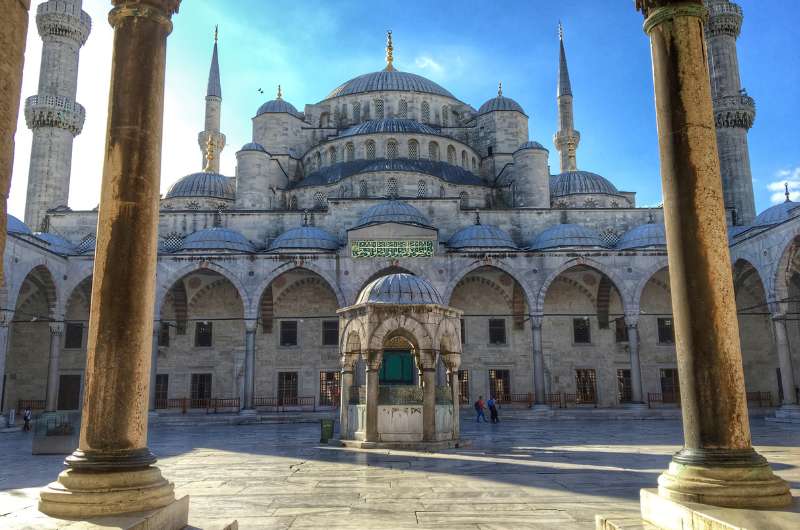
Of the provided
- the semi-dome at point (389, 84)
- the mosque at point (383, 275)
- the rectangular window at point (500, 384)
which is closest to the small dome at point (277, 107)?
the semi-dome at point (389, 84)

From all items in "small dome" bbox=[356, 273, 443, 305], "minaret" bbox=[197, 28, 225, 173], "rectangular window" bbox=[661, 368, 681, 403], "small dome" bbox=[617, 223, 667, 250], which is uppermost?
"minaret" bbox=[197, 28, 225, 173]

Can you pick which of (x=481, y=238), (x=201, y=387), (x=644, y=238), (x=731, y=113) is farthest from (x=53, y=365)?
(x=731, y=113)

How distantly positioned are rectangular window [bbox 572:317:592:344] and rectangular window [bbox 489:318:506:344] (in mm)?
2597

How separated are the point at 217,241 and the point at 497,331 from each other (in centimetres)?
1067

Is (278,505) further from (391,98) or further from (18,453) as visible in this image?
(391,98)

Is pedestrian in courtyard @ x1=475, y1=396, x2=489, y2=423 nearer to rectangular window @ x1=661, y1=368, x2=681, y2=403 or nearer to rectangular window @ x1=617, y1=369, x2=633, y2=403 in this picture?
rectangular window @ x1=617, y1=369, x2=633, y2=403

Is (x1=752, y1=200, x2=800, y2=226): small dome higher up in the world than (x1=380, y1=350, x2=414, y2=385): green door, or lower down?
higher up

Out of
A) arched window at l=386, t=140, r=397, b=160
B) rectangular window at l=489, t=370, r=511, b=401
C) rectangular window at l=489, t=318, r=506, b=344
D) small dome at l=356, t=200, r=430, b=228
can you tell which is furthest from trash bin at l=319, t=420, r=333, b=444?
arched window at l=386, t=140, r=397, b=160

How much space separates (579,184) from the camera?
3039 centimetres

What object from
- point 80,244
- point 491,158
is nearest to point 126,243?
point 80,244

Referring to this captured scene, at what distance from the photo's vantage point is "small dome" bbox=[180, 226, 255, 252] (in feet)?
75.4

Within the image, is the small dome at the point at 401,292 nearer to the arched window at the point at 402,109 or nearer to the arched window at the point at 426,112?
the arched window at the point at 402,109

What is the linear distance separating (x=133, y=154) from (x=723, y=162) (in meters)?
26.1

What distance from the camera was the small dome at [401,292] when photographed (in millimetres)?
11531
